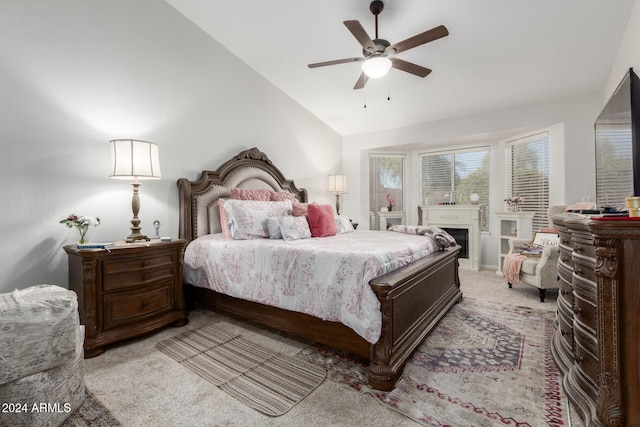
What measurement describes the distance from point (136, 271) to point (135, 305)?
0.91 feet

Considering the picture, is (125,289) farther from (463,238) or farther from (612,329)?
(463,238)

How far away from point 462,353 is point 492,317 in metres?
0.95

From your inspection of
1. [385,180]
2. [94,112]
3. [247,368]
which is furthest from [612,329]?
[385,180]

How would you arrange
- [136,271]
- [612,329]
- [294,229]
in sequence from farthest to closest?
1. [294,229]
2. [136,271]
3. [612,329]

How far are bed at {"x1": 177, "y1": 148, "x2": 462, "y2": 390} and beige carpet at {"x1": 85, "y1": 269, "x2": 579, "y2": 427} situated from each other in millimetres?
216

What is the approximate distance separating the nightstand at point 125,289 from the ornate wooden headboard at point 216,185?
2.01 ft

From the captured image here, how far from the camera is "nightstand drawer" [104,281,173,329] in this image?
2.29 m

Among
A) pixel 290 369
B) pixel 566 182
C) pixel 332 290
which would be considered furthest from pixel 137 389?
pixel 566 182

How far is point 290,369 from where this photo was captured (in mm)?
1987

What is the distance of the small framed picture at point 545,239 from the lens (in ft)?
12.2

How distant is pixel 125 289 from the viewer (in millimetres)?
2371

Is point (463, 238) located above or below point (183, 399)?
above

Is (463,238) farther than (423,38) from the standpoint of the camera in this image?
Yes

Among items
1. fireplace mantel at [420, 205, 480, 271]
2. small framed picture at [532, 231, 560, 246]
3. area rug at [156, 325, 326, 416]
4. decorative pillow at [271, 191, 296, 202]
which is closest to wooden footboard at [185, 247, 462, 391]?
area rug at [156, 325, 326, 416]
